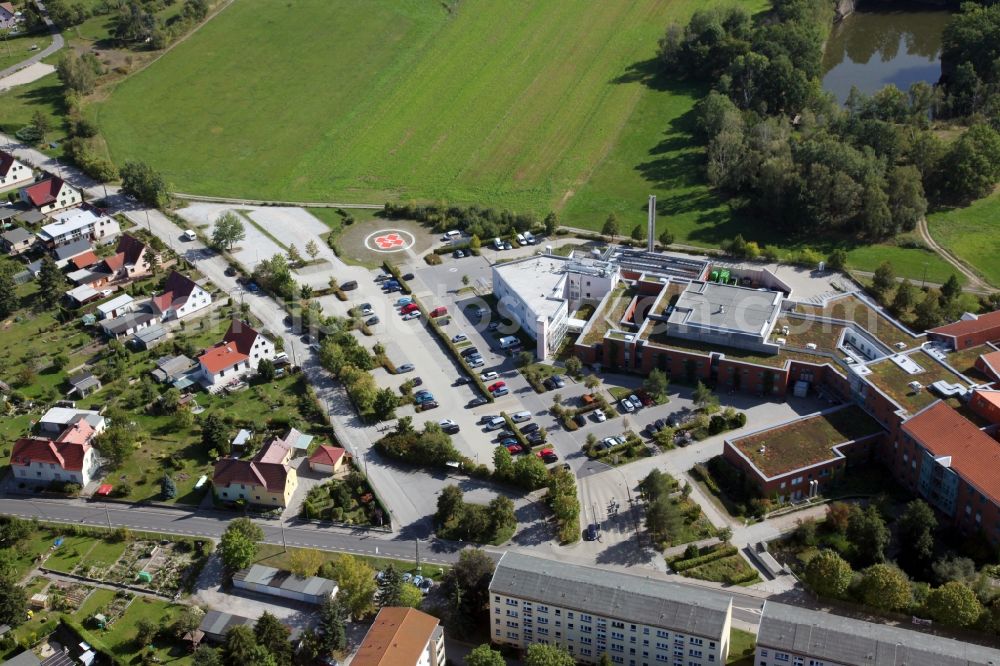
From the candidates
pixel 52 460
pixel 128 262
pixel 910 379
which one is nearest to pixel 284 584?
pixel 52 460

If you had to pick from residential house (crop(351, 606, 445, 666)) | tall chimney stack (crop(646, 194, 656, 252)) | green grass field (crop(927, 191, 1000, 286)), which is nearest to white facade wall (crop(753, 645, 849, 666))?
residential house (crop(351, 606, 445, 666))

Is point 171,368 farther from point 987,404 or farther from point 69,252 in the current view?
point 987,404

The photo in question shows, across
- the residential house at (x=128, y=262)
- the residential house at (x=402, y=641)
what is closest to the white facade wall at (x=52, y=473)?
the residential house at (x=128, y=262)

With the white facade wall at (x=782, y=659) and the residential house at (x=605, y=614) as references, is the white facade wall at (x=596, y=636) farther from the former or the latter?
the white facade wall at (x=782, y=659)

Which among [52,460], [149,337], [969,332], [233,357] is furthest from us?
[149,337]

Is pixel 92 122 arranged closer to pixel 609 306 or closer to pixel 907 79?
pixel 609 306

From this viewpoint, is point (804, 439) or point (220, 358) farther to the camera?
point (220, 358)

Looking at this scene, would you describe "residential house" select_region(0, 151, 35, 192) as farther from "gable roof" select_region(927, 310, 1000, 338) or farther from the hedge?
"gable roof" select_region(927, 310, 1000, 338)

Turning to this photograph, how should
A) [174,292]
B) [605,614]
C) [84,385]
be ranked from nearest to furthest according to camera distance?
[605,614] → [84,385] → [174,292]
